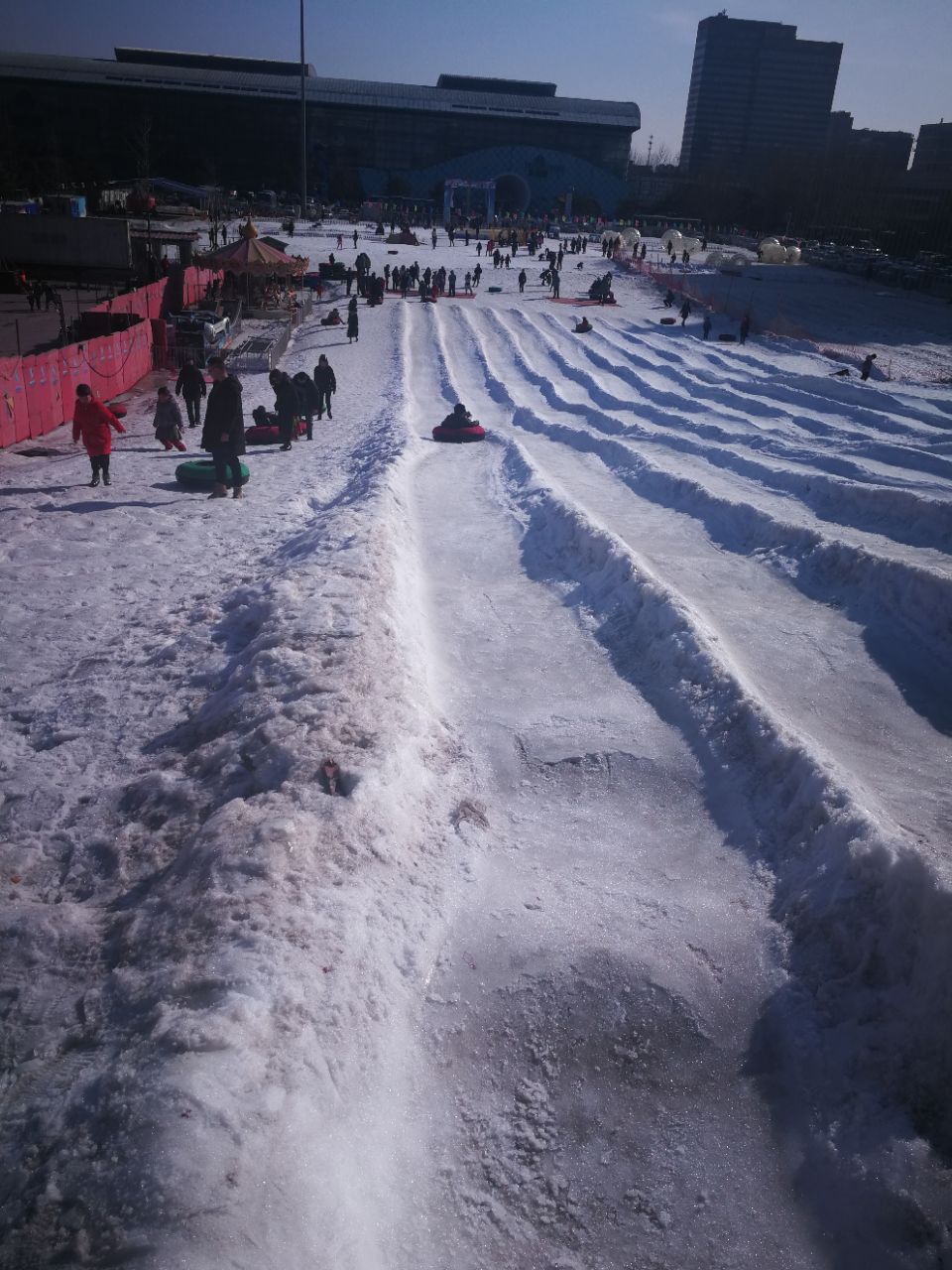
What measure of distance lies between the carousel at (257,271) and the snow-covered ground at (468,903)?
23.1m

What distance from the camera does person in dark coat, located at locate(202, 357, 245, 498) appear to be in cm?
998

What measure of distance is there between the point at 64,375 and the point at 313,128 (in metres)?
103

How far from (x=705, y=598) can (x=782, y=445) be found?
28.7 ft

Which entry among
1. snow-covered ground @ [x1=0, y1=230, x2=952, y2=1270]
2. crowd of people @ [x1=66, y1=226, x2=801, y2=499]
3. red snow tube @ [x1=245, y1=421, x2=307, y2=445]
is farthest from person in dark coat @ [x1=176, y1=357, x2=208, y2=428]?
snow-covered ground @ [x1=0, y1=230, x2=952, y2=1270]

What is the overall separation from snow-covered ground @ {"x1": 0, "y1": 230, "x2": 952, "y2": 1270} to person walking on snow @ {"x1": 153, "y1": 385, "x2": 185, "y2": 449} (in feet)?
13.2

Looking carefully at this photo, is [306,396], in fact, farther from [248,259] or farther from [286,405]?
[248,259]

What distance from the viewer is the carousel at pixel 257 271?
96.3 ft

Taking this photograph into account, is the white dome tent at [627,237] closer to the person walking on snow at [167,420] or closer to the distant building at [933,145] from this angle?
the person walking on snow at [167,420]

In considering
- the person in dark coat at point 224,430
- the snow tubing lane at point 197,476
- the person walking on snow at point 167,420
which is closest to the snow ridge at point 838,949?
the person in dark coat at point 224,430

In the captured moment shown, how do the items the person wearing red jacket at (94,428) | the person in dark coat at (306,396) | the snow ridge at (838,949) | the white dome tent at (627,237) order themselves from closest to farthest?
the snow ridge at (838,949) < the person wearing red jacket at (94,428) < the person in dark coat at (306,396) < the white dome tent at (627,237)

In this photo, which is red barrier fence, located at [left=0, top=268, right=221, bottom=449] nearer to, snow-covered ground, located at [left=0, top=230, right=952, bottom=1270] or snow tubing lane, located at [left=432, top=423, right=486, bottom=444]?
snow-covered ground, located at [left=0, top=230, right=952, bottom=1270]

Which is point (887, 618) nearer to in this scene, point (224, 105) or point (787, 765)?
point (787, 765)

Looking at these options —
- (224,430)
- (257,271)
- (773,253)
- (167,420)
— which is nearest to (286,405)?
(167,420)

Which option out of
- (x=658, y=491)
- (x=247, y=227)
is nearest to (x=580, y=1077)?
(x=658, y=491)
